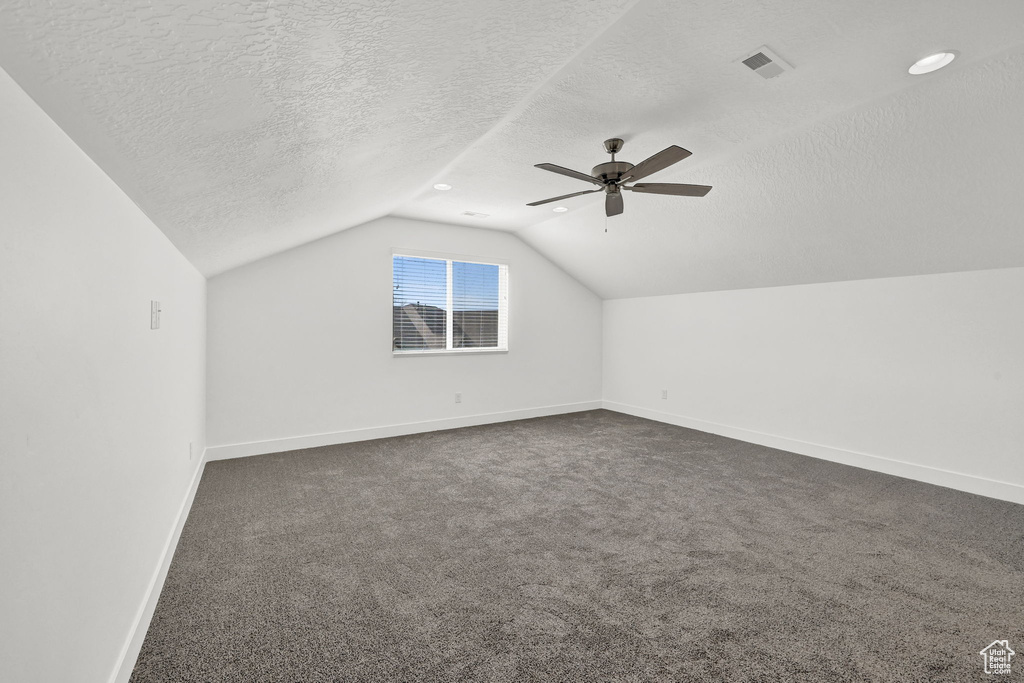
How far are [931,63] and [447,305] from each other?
454 centimetres

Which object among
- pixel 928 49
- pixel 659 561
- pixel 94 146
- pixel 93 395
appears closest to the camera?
pixel 94 146

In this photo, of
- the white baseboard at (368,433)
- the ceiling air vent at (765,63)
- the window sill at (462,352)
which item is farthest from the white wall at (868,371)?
the ceiling air vent at (765,63)

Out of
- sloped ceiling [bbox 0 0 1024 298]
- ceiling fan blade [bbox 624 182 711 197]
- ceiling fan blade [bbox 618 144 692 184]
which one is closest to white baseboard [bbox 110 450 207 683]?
sloped ceiling [bbox 0 0 1024 298]

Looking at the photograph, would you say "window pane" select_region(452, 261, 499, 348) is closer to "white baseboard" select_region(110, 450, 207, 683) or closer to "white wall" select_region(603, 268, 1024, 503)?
"white wall" select_region(603, 268, 1024, 503)

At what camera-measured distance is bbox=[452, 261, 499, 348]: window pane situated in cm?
577

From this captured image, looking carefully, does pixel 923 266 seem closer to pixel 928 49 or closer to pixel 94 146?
pixel 928 49

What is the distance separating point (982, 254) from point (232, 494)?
5.66 m

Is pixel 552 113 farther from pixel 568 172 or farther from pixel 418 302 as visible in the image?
pixel 418 302

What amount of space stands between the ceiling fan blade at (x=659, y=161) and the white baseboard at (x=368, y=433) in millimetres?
3544

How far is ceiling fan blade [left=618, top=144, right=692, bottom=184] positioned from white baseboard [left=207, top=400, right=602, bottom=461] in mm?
3544

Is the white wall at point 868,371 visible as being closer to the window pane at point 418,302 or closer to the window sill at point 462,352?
the window sill at point 462,352

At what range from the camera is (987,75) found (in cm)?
217

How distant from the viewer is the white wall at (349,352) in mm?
4391

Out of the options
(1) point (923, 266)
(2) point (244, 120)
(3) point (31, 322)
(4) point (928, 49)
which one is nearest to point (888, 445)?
(1) point (923, 266)
